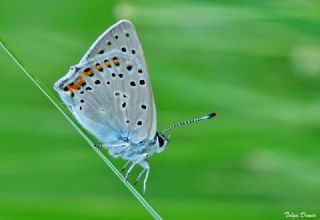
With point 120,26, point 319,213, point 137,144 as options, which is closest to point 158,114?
point 137,144

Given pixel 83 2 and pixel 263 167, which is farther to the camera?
pixel 83 2

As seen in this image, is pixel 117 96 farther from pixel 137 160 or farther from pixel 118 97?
pixel 137 160

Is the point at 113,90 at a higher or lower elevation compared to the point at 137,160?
higher

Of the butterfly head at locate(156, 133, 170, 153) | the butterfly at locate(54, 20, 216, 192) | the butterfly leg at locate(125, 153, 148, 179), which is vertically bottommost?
the butterfly leg at locate(125, 153, 148, 179)

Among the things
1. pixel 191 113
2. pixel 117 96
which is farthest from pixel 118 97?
pixel 191 113

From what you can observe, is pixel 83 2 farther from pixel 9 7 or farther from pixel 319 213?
pixel 319 213

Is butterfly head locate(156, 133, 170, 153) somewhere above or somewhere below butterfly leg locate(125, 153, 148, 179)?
above
